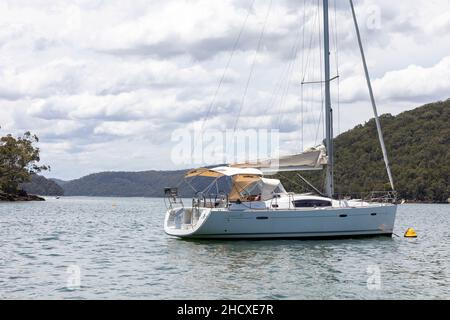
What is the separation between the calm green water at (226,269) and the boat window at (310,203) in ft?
6.69

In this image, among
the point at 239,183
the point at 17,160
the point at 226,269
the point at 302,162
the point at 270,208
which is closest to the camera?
the point at 226,269

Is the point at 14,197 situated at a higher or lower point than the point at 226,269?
higher

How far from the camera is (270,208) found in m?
32.6

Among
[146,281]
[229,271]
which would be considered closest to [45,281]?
[146,281]

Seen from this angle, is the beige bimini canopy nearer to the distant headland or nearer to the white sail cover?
the white sail cover

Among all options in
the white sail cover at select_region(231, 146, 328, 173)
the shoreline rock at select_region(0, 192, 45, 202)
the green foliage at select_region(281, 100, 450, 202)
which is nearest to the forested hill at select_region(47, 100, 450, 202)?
the green foliage at select_region(281, 100, 450, 202)

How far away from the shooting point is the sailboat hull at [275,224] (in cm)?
3198

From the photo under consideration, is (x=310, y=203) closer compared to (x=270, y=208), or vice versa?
(x=270, y=208)

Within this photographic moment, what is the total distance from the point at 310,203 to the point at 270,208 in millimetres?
2261

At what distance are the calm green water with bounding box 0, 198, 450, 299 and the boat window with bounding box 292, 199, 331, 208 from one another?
2040mm

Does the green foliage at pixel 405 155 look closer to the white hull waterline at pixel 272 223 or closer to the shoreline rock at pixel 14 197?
the shoreline rock at pixel 14 197

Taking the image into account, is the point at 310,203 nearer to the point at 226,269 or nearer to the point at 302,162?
the point at 302,162

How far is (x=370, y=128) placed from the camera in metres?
171

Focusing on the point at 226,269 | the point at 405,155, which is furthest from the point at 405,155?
the point at 226,269
